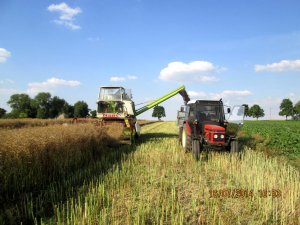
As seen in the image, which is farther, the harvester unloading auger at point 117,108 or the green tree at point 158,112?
the green tree at point 158,112

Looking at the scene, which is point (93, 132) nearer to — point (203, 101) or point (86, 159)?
point (86, 159)

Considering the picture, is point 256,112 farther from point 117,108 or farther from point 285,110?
point 117,108

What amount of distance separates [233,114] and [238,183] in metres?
3.50

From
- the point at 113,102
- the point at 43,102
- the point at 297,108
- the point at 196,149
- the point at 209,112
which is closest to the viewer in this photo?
the point at 196,149

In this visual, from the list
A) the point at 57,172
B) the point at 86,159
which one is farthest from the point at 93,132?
the point at 57,172

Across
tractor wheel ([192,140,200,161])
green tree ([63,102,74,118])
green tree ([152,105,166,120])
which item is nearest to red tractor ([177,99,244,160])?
tractor wheel ([192,140,200,161])

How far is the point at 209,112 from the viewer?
1022 centimetres

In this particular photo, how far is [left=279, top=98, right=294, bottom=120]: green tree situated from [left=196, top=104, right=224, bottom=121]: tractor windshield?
291 feet

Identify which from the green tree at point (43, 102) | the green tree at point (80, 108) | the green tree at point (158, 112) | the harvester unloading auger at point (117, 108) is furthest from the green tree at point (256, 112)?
the harvester unloading auger at point (117, 108)

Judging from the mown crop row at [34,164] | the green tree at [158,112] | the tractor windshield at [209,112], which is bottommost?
the mown crop row at [34,164]

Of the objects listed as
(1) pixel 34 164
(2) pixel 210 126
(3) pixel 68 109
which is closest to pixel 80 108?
(3) pixel 68 109

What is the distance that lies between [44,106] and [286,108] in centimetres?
6827

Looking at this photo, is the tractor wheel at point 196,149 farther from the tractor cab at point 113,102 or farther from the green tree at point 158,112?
the green tree at point 158,112

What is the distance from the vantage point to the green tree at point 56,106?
68188 millimetres
